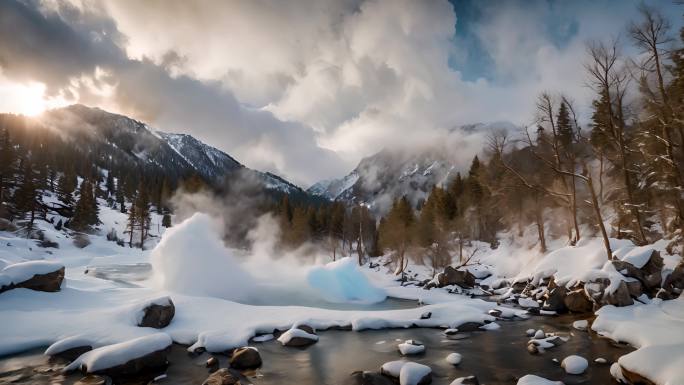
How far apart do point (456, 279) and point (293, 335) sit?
24.6m

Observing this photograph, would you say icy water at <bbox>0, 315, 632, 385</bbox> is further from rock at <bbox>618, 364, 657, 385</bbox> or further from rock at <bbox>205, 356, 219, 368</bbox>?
rock at <bbox>618, 364, 657, 385</bbox>

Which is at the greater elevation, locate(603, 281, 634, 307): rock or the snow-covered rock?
locate(603, 281, 634, 307): rock

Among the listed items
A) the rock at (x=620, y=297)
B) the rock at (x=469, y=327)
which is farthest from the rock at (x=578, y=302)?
the rock at (x=469, y=327)

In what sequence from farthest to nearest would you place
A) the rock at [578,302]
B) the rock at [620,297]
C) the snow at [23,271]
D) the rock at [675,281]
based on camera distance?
1. the rock at [578,302]
2. the rock at [675,281]
3. the rock at [620,297]
4. the snow at [23,271]

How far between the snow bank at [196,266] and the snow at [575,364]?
21173 mm

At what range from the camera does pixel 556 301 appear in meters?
21.4

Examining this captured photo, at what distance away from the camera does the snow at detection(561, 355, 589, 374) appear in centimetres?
1136

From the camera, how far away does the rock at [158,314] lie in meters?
15.7

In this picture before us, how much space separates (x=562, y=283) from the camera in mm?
22562

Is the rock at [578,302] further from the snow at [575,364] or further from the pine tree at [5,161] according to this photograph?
the pine tree at [5,161]

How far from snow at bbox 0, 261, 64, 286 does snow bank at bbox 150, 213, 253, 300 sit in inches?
331

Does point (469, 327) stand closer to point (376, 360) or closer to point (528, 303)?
point (376, 360)

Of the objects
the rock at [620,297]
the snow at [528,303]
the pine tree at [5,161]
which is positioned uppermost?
the pine tree at [5,161]

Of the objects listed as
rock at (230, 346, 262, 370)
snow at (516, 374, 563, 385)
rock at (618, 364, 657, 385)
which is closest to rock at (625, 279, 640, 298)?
rock at (618, 364, 657, 385)
